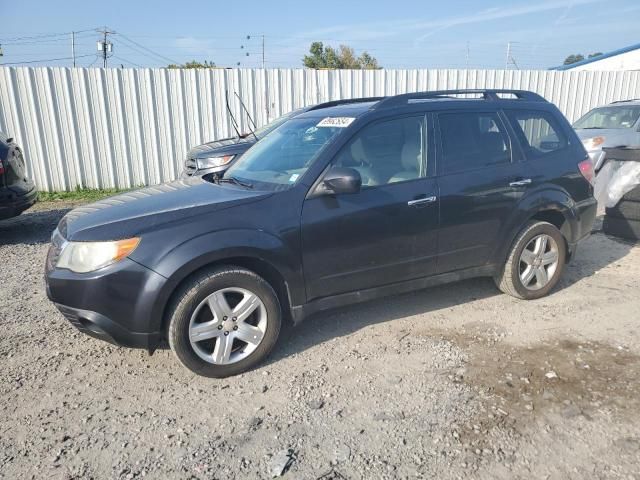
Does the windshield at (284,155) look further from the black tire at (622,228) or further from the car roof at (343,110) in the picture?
the black tire at (622,228)

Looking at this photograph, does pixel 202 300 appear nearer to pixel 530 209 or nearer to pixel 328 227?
pixel 328 227

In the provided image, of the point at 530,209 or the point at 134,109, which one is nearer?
the point at 530,209

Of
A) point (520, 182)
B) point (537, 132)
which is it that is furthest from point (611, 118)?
point (520, 182)

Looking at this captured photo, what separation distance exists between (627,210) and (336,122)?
432 centimetres

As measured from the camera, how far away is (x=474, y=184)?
3.95 m

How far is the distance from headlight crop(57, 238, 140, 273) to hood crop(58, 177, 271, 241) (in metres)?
0.04

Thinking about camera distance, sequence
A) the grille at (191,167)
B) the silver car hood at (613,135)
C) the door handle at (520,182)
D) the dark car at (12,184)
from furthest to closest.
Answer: the silver car hood at (613,135), the grille at (191,167), the dark car at (12,184), the door handle at (520,182)

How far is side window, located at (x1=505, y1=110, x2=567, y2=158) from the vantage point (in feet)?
14.1

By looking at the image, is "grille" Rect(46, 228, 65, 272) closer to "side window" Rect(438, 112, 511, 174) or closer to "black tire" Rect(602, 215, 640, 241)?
"side window" Rect(438, 112, 511, 174)

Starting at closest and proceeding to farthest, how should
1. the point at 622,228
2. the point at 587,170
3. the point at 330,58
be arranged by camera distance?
the point at 587,170, the point at 622,228, the point at 330,58

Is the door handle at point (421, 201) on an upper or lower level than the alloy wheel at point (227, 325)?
upper

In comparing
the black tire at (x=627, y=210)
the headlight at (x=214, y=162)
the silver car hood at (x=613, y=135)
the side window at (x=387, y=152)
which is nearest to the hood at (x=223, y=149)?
the headlight at (x=214, y=162)

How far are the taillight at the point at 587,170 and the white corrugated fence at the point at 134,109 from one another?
24.0 feet

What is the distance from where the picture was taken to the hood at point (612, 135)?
29.1 ft
